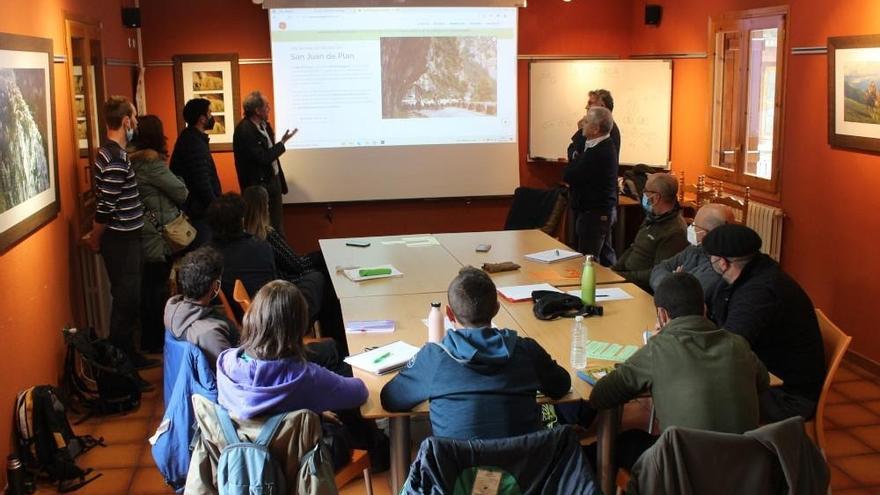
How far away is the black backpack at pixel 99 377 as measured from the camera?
443cm

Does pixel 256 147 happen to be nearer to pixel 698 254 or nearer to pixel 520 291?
pixel 520 291

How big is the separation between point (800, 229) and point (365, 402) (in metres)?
3.71

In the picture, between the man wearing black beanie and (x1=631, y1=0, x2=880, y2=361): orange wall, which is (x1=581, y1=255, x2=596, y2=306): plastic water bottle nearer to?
the man wearing black beanie

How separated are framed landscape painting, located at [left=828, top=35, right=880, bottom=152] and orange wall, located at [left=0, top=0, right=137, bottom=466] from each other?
13.9 feet

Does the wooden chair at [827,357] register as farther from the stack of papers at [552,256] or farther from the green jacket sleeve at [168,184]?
the green jacket sleeve at [168,184]

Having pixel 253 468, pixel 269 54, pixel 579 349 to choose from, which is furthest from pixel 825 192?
pixel 269 54

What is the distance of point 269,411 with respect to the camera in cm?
255

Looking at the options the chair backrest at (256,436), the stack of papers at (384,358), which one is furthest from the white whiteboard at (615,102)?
Result: the chair backrest at (256,436)

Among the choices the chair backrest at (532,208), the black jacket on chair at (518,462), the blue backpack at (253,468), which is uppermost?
the chair backrest at (532,208)

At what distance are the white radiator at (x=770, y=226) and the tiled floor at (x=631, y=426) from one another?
979mm

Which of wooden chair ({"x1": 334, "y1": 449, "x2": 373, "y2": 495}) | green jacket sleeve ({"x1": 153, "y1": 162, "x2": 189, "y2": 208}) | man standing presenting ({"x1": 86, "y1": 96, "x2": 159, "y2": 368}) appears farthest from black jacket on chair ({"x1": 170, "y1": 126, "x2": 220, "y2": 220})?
wooden chair ({"x1": 334, "y1": 449, "x2": 373, "y2": 495})

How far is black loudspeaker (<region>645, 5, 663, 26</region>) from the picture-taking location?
7059 millimetres

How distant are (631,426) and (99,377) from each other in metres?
2.67

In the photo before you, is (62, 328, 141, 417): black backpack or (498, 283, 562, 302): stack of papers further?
(62, 328, 141, 417): black backpack
